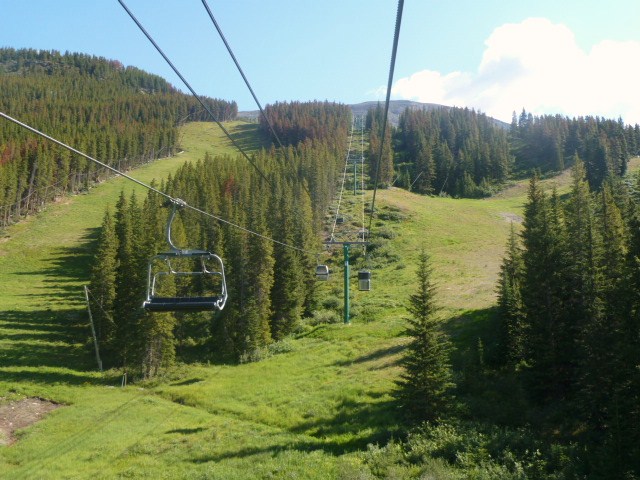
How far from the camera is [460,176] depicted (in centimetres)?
13700

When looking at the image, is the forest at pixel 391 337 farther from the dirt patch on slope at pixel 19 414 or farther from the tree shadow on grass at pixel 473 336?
the dirt patch on slope at pixel 19 414

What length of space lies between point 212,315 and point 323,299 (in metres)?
13.7

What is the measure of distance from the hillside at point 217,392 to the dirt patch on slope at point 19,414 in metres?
0.85

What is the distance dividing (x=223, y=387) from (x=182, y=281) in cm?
1612

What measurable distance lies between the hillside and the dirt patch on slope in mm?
853

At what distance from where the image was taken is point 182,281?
166 feet

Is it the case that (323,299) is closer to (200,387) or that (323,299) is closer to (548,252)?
(200,387)

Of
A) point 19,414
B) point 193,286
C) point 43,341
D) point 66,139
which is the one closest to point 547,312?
point 19,414

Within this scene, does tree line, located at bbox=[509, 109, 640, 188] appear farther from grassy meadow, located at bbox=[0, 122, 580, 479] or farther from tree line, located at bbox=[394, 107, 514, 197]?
grassy meadow, located at bbox=[0, 122, 580, 479]

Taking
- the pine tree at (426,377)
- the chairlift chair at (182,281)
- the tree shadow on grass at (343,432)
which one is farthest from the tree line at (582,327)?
the chairlift chair at (182,281)

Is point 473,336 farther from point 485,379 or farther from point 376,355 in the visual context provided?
point 376,355

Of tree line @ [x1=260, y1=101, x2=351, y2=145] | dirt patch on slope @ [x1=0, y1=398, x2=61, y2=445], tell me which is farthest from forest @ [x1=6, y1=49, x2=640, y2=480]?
tree line @ [x1=260, y1=101, x2=351, y2=145]

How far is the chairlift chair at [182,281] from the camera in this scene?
10594mm

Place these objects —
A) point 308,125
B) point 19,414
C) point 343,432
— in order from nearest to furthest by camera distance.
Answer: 1. point 343,432
2. point 19,414
3. point 308,125
